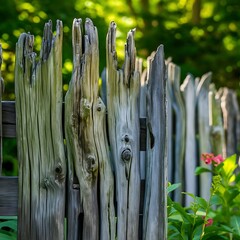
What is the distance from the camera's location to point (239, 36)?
11414mm

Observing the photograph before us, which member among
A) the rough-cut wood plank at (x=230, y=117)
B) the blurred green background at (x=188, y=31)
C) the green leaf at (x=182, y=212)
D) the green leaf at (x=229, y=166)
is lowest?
the green leaf at (x=182, y=212)

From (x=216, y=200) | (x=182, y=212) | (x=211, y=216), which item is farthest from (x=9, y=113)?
(x=211, y=216)

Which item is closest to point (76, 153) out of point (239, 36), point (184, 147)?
point (184, 147)

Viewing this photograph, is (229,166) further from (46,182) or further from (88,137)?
(46,182)

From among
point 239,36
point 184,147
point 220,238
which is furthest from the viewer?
point 239,36

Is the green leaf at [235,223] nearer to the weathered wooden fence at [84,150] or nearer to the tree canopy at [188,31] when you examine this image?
the weathered wooden fence at [84,150]

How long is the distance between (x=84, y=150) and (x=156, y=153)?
372 mm

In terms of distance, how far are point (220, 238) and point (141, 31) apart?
877 centimetres

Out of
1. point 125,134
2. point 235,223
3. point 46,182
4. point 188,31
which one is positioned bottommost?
point 235,223

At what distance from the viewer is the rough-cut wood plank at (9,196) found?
3277mm

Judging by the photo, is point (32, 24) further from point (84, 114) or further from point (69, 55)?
point (84, 114)

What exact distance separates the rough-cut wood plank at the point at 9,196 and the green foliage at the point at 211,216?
0.90m

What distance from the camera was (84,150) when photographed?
10.6 ft

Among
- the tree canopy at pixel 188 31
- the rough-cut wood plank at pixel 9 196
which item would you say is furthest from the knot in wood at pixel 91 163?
the tree canopy at pixel 188 31
